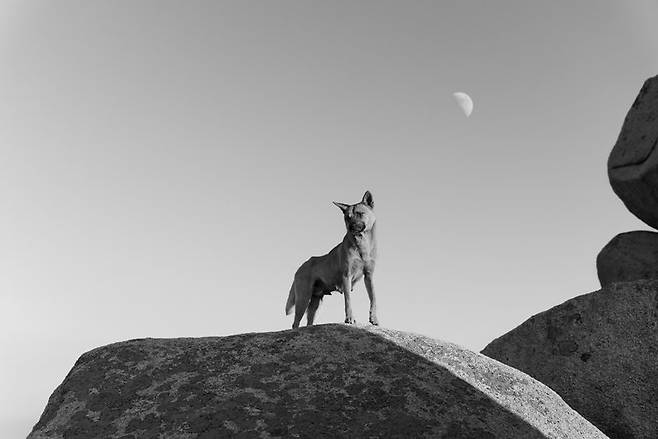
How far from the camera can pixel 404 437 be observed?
3656 millimetres

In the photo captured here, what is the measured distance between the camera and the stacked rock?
9.27 metres

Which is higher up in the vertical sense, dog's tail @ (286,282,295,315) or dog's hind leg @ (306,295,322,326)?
dog's tail @ (286,282,295,315)

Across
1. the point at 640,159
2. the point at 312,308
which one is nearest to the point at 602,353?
the point at 640,159

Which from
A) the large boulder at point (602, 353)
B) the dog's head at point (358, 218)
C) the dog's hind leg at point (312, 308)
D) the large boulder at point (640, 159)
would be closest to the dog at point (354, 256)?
the dog's head at point (358, 218)

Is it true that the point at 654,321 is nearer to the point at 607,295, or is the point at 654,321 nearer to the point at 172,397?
the point at 607,295

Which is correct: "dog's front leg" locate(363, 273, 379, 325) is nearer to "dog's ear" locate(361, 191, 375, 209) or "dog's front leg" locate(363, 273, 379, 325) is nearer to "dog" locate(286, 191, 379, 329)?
"dog" locate(286, 191, 379, 329)

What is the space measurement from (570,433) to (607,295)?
378cm

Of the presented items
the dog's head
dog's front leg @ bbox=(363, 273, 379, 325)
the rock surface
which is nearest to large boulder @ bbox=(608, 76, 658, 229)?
the rock surface

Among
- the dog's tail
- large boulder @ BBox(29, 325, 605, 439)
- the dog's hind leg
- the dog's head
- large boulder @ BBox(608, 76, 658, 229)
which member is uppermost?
large boulder @ BBox(608, 76, 658, 229)

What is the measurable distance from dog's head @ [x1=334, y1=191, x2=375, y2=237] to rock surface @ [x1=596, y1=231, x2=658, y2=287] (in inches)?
173

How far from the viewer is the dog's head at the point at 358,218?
24.6 feet

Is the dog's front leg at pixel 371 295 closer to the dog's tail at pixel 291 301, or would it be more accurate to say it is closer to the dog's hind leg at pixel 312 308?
the dog's hind leg at pixel 312 308

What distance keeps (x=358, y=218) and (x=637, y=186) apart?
16.0ft

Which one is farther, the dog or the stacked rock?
the stacked rock
